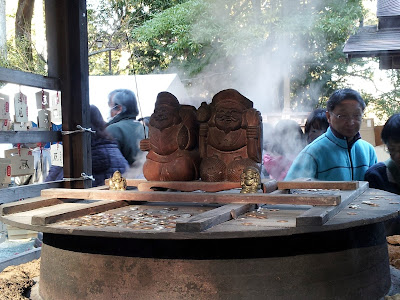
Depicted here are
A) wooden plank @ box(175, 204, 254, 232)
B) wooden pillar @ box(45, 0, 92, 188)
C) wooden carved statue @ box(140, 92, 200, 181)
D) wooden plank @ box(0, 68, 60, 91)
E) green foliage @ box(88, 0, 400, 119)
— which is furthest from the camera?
green foliage @ box(88, 0, 400, 119)

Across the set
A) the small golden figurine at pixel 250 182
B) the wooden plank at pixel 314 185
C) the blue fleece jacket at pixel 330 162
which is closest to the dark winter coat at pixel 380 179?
the blue fleece jacket at pixel 330 162

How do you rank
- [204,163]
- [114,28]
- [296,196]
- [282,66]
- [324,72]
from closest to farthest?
[296,196]
[204,163]
[282,66]
[324,72]
[114,28]

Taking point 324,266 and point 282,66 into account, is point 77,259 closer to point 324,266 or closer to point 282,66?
point 324,266

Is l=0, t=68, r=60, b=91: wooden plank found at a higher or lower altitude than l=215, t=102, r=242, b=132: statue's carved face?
higher

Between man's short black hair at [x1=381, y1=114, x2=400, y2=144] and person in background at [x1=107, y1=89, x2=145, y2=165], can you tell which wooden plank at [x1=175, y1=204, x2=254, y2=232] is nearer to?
man's short black hair at [x1=381, y1=114, x2=400, y2=144]

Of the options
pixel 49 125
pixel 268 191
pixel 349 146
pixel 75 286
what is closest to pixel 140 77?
pixel 49 125

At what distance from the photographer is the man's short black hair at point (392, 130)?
3.61m

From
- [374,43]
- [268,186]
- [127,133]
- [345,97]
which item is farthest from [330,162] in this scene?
[374,43]

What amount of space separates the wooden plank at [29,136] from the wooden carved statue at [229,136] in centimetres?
137

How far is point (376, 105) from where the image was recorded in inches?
605

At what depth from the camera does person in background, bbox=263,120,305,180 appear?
515 centimetres

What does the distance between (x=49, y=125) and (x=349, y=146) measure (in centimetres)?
247

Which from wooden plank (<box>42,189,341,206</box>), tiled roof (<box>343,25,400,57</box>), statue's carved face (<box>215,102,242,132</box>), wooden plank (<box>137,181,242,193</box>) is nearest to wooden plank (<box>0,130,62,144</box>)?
wooden plank (<box>42,189,341,206</box>)

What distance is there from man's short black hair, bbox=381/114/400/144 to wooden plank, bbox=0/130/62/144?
8.46ft
